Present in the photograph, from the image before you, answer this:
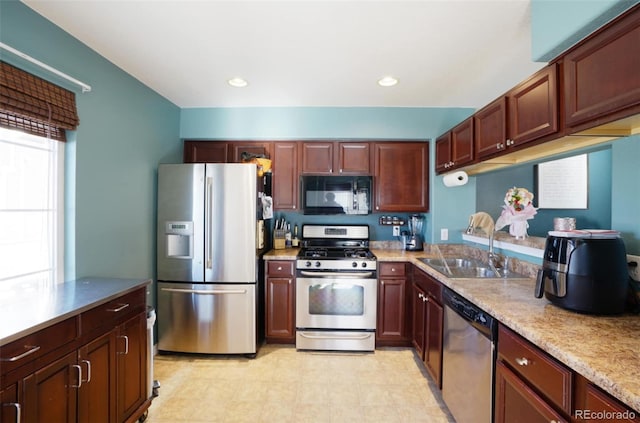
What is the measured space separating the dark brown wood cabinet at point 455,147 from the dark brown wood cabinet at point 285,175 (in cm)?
147

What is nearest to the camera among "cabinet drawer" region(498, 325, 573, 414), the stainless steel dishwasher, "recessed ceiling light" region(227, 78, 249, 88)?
"cabinet drawer" region(498, 325, 573, 414)

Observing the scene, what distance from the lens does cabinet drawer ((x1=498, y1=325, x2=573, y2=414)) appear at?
96 cm

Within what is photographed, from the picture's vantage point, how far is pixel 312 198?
3.13 meters

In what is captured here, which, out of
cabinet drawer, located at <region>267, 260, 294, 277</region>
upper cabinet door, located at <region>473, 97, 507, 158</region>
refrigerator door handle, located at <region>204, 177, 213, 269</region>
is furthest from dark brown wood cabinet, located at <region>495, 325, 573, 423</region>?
refrigerator door handle, located at <region>204, 177, 213, 269</region>

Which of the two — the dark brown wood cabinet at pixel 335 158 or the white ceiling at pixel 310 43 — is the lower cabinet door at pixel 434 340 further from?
the white ceiling at pixel 310 43

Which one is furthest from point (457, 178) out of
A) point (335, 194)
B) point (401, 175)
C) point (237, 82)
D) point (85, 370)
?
point (85, 370)

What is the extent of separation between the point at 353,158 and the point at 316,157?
15.8 inches

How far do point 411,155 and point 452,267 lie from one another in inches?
48.7

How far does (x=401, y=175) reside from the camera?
3.09 meters

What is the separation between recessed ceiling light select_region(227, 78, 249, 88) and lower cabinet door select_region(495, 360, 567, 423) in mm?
2555

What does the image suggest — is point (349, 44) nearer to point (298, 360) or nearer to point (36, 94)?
point (36, 94)

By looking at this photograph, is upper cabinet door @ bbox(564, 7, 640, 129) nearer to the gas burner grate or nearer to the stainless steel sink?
the stainless steel sink

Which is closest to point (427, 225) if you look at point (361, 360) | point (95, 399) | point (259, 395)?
point (361, 360)

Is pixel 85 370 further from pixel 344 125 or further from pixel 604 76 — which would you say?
pixel 344 125
